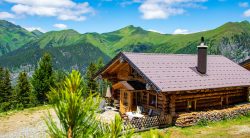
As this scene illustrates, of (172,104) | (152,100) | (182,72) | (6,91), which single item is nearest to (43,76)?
(6,91)

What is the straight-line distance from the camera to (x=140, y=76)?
29359 mm

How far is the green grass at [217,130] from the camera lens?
23.0 metres

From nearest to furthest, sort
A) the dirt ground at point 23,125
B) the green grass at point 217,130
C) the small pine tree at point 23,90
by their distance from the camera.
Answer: the green grass at point 217,130 → the dirt ground at point 23,125 → the small pine tree at point 23,90

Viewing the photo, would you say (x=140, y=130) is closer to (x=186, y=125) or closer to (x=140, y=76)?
(x=186, y=125)

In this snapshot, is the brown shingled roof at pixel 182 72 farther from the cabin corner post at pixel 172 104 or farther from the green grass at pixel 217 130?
the green grass at pixel 217 130

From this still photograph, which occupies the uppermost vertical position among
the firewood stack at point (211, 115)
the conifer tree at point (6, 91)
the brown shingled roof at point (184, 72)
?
the brown shingled roof at point (184, 72)

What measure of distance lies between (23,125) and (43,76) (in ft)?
114

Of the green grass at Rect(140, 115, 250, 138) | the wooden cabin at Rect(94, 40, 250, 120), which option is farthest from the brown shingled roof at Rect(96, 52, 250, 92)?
the green grass at Rect(140, 115, 250, 138)

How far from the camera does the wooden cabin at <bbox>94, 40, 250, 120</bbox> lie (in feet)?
85.7

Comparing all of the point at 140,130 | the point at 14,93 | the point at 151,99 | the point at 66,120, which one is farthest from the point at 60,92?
the point at 14,93

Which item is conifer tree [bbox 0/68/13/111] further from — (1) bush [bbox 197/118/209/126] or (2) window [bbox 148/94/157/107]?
(1) bush [bbox 197/118/209/126]

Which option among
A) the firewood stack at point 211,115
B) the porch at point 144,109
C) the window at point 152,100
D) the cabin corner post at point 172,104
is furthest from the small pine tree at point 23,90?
the firewood stack at point 211,115

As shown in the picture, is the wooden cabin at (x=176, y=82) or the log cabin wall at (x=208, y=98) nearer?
the wooden cabin at (x=176, y=82)

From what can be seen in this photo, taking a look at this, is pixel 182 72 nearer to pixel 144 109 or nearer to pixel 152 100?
pixel 152 100
